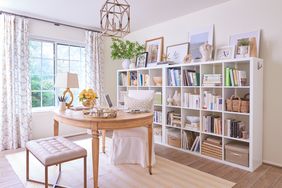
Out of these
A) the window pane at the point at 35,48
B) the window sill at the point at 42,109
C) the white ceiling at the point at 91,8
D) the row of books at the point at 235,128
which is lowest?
the row of books at the point at 235,128

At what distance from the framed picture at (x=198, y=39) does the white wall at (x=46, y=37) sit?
2409 mm

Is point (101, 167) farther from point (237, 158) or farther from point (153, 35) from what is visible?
point (153, 35)

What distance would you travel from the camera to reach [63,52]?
13.8 ft

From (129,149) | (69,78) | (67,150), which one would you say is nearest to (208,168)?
(129,149)

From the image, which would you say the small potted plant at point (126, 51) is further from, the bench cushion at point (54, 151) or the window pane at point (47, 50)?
the bench cushion at point (54, 151)

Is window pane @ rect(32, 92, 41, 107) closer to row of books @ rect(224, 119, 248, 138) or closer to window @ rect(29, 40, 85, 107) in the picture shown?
window @ rect(29, 40, 85, 107)

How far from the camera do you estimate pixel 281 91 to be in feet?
8.43

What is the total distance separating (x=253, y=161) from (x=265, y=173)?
0.18 m

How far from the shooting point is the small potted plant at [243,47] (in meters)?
2.68

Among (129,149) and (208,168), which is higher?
(129,149)

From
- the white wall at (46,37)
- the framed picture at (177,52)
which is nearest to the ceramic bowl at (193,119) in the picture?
the framed picture at (177,52)

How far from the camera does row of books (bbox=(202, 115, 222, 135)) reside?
2.82 meters

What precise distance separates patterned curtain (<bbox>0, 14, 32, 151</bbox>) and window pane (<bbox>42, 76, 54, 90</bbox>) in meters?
0.41

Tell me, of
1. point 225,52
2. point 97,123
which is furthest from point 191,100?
point 97,123
